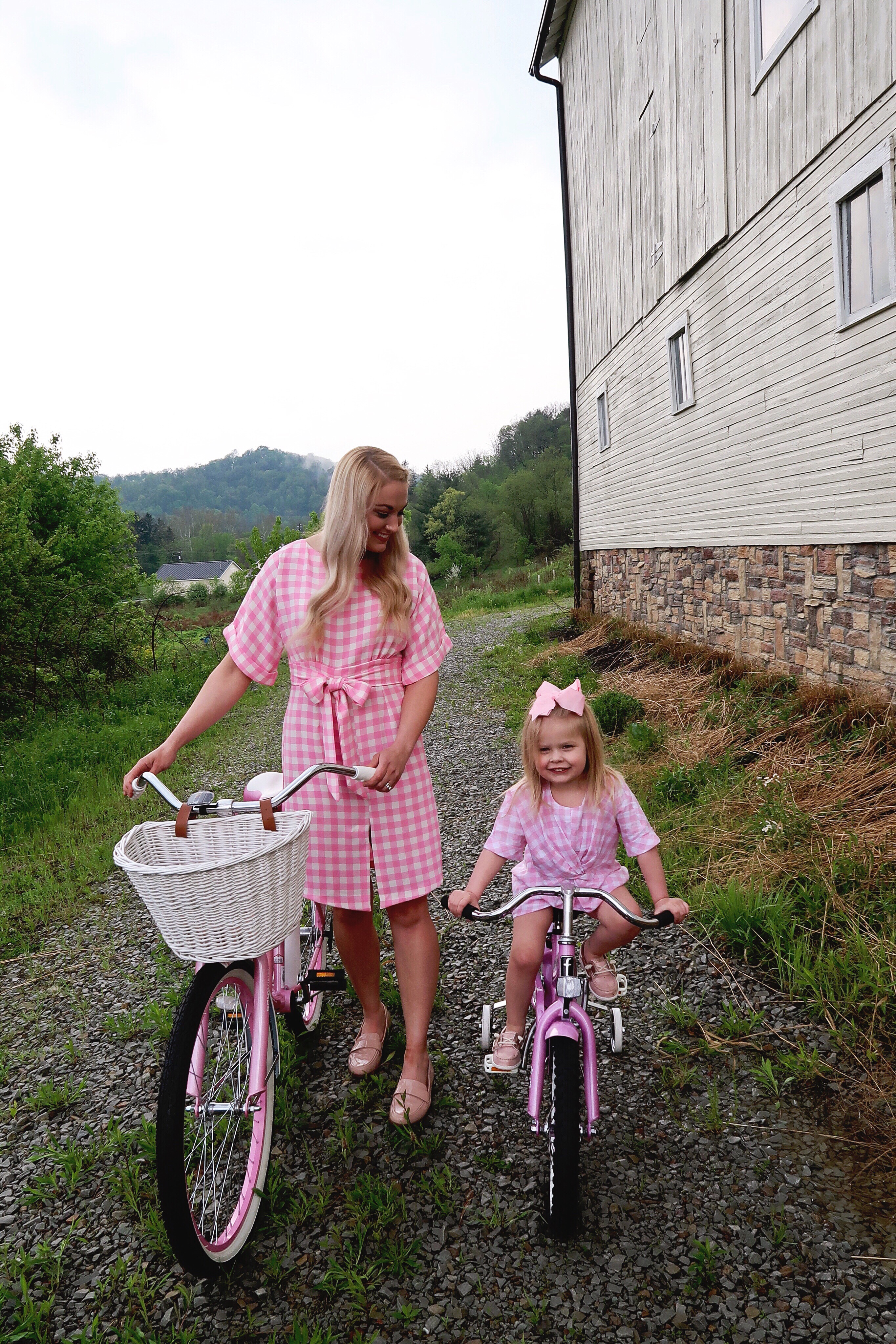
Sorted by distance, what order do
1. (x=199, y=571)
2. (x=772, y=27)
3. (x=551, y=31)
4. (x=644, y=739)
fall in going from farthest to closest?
(x=199, y=571) → (x=551, y=31) → (x=772, y=27) → (x=644, y=739)

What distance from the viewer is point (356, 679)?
2414 mm

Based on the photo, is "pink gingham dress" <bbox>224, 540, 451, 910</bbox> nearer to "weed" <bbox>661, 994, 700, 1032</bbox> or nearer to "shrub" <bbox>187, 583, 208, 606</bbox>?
"weed" <bbox>661, 994, 700, 1032</bbox>

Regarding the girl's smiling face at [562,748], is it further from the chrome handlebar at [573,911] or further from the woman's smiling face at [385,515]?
the woman's smiling face at [385,515]

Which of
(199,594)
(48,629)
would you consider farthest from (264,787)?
(199,594)

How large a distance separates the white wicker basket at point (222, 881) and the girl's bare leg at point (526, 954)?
0.66 m

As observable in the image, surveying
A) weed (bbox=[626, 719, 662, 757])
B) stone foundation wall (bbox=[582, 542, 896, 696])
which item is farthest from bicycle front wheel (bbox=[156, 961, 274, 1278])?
stone foundation wall (bbox=[582, 542, 896, 696])

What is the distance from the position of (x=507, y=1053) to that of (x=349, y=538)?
1656 millimetres

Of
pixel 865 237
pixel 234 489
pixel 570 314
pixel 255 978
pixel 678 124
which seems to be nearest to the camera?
pixel 255 978

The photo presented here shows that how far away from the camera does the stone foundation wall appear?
18.0ft

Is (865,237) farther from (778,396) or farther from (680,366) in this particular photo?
(680,366)

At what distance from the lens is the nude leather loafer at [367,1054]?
9.29ft

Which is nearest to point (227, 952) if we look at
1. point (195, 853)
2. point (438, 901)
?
point (195, 853)

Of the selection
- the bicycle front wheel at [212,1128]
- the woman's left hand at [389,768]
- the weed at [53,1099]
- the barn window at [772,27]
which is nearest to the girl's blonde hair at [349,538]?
the woman's left hand at [389,768]

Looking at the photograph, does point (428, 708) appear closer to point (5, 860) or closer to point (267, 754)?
point (5, 860)
